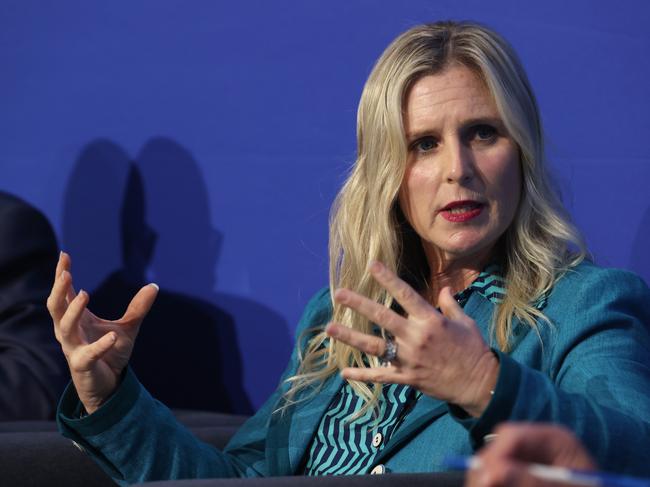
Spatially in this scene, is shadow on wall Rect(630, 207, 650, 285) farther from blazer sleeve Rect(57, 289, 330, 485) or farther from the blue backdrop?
blazer sleeve Rect(57, 289, 330, 485)

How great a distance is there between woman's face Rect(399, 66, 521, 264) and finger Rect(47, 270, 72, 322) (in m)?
0.57

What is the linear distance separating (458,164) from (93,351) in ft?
2.04

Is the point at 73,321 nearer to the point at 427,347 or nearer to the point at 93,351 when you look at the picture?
the point at 93,351

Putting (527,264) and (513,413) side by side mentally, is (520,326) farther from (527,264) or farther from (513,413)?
(513,413)

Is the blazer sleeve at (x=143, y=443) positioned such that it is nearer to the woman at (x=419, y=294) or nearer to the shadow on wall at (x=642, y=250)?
the woman at (x=419, y=294)

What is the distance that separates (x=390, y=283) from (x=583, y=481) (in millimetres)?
562

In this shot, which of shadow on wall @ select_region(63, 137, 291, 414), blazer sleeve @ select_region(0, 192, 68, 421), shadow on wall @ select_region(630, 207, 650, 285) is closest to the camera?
shadow on wall @ select_region(630, 207, 650, 285)

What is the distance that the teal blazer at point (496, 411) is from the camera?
1248 mm

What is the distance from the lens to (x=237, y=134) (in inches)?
101

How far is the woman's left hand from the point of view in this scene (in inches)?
46.1

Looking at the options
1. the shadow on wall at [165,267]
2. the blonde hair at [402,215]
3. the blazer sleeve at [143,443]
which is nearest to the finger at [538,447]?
the blonde hair at [402,215]

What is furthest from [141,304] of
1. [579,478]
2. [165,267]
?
[579,478]

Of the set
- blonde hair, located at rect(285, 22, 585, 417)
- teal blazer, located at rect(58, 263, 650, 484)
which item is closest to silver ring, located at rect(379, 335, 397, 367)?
teal blazer, located at rect(58, 263, 650, 484)

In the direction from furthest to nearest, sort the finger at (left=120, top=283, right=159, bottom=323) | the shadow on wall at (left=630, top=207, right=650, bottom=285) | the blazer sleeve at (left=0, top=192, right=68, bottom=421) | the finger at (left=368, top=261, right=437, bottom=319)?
the blazer sleeve at (left=0, top=192, right=68, bottom=421) < the shadow on wall at (left=630, top=207, right=650, bottom=285) < the finger at (left=120, top=283, right=159, bottom=323) < the finger at (left=368, top=261, right=437, bottom=319)
